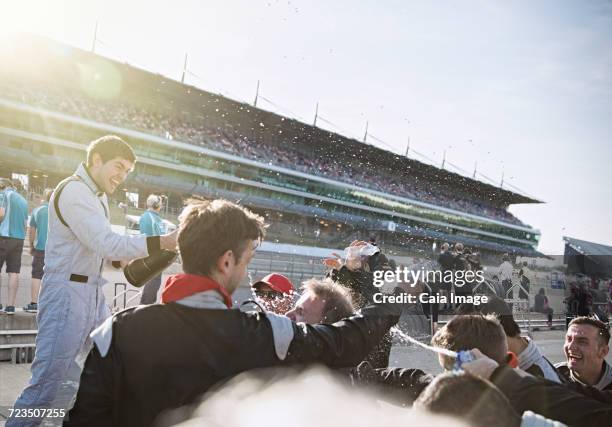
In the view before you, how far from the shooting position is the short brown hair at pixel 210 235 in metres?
1.67

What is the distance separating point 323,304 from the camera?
2.34 meters

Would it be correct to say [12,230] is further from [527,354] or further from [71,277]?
[527,354]

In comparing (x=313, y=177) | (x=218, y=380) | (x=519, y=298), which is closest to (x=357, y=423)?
(x=218, y=380)

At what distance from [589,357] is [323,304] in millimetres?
1956

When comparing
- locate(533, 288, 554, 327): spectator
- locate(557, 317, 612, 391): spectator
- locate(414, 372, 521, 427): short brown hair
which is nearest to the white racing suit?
locate(414, 372, 521, 427): short brown hair

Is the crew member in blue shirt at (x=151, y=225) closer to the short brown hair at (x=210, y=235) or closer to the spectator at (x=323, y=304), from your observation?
the spectator at (x=323, y=304)

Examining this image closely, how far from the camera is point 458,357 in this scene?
1.50 m

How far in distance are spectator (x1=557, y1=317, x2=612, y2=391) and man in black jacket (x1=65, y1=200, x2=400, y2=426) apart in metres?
2.31

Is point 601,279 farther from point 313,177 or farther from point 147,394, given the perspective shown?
point 313,177

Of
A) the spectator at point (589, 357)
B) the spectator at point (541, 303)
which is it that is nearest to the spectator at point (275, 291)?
the spectator at point (589, 357)

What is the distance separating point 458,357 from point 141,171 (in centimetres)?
3894

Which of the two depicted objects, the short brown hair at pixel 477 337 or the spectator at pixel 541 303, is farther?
the spectator at pixel 541 303

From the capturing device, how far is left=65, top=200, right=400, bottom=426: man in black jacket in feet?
5.13

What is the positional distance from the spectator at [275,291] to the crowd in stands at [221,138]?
3437cm
